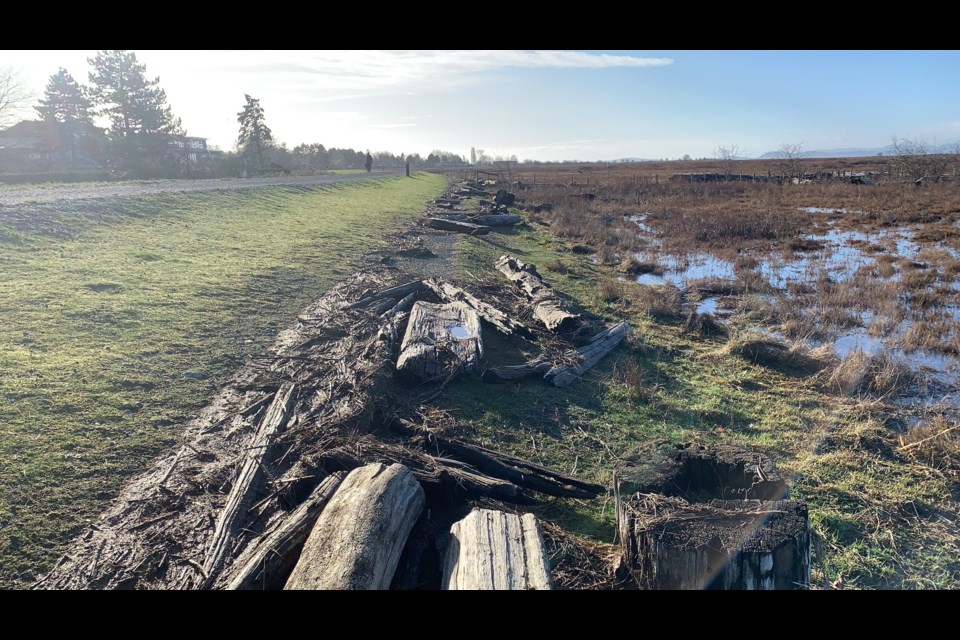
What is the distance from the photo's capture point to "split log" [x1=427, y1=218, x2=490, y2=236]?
20.0 metres

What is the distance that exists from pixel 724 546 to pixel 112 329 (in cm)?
730

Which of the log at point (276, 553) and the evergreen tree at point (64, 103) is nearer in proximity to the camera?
the log at point (276, 553)

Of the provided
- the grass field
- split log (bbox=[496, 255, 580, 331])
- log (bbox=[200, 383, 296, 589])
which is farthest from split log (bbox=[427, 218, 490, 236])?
log (bbox=[200, 383, 296, 589])

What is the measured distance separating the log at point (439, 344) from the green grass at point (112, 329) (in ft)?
6.51

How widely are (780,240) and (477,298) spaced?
48.1 ft

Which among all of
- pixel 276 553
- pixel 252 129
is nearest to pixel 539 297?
pixel 276 553

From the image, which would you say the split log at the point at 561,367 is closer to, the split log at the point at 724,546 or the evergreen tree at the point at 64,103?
the split log at the point at 724,546

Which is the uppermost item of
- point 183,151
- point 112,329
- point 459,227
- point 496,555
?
point 183,151

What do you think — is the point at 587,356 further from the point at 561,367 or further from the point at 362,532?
the point at 362,532

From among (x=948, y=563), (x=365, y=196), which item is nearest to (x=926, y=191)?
(x=365, y=196)

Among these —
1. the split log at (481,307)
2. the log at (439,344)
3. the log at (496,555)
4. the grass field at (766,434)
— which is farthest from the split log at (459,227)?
the log at (496,555)

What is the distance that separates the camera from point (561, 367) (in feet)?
23.6

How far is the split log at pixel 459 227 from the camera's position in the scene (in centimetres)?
1997

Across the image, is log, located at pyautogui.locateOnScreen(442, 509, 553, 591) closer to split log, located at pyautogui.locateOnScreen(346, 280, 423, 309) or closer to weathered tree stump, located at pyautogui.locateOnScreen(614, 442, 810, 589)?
weathered tree stump, located at pyautogui.locateOnScreen(614, 442, 810, 589)
